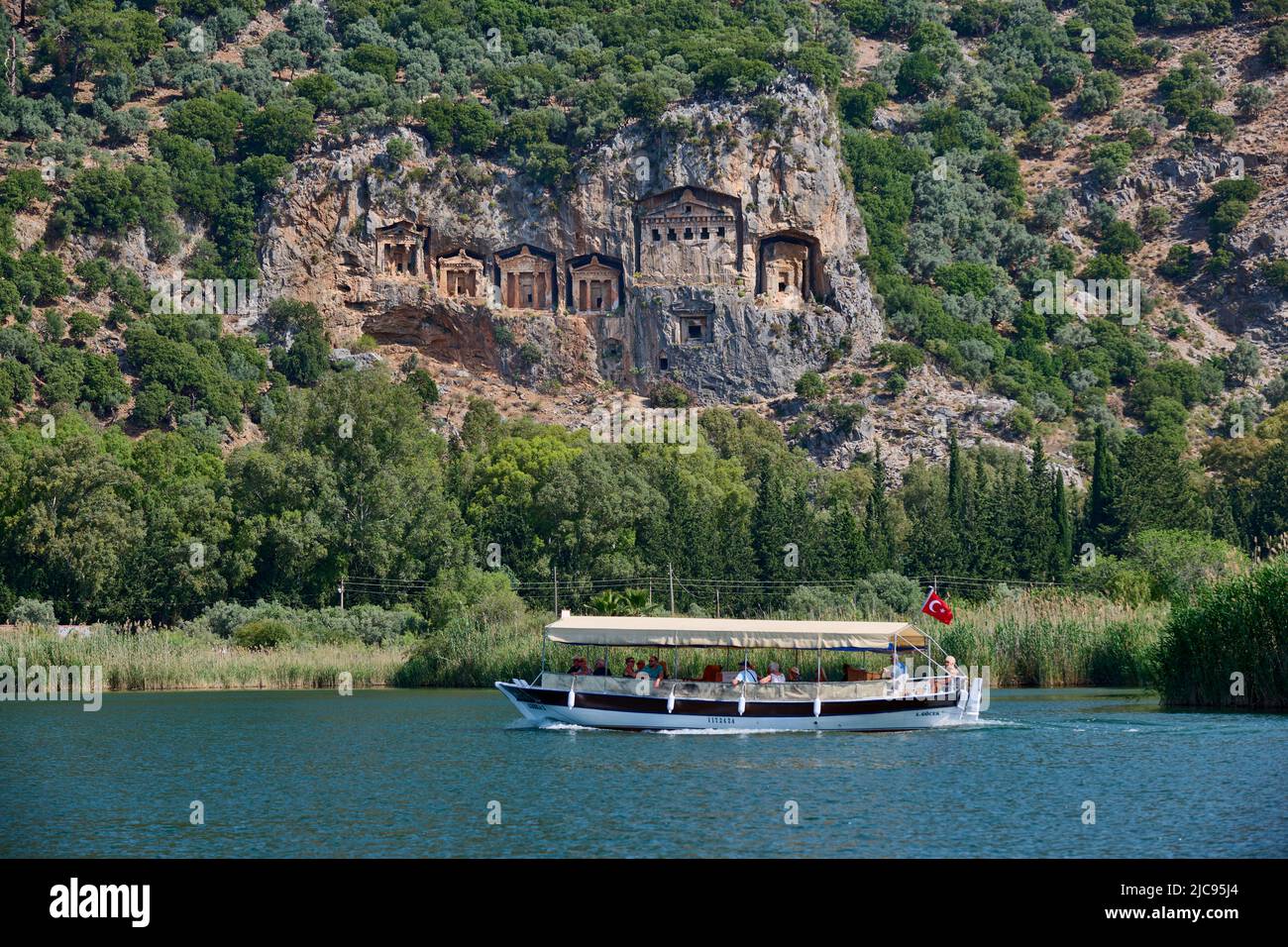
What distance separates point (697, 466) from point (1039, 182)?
231ft

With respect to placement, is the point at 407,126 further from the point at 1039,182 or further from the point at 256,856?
the point at 256,856

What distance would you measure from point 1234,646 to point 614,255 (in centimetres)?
10096

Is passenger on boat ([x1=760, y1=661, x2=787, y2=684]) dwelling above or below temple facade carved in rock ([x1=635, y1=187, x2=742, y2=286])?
below

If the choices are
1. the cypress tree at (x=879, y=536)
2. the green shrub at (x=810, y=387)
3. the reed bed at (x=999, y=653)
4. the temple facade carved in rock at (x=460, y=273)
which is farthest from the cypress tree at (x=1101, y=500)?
the temple facade carved in rock at (x=460, y=273)

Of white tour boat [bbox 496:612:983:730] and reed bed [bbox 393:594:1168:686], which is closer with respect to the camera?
white tour boat [bbox 496:612:983:730]

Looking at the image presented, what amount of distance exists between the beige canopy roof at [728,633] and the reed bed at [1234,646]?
666 cm

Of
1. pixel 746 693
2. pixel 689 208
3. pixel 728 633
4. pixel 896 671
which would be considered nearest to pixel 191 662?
pixel 746 693

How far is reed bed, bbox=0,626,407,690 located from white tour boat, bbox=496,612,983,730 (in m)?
18.9

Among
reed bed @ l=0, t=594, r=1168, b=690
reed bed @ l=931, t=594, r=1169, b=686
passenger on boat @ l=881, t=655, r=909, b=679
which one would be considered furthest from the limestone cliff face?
passenger on boat @ l=881, t=655, r=909, b=679

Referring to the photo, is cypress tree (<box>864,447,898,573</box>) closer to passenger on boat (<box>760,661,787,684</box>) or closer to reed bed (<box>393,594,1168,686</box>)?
reed bed (<box>393,594,1168,686</box>)

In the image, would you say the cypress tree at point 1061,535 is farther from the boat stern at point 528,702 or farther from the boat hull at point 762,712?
the boat stern at point 528,702

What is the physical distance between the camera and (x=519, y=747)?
45844 mm

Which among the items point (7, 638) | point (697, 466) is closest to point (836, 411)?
point (697, 466)

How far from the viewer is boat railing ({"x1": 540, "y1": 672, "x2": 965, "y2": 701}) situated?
164 ft
